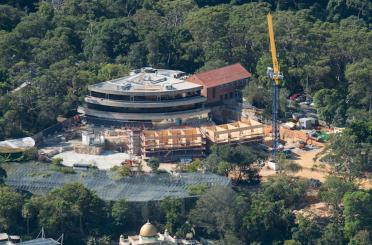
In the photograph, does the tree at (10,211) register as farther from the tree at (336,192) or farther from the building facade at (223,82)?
the building facade at (223,82)

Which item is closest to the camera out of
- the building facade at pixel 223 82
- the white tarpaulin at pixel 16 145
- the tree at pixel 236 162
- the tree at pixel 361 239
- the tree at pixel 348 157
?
the tree at pixel 361 239

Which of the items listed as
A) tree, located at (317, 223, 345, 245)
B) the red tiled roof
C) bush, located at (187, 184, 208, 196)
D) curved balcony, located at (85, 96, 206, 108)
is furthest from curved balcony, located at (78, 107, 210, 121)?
tree, located at (317, 223, 345, 245)

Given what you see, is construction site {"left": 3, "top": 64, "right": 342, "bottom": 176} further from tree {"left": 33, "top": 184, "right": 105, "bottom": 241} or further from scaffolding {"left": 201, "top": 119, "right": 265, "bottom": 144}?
tree {"left": 33, "top": 184, "right": 105, "bottom": 241}

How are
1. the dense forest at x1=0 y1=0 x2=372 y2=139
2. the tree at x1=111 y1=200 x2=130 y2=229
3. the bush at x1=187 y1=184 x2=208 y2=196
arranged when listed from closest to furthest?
the tree at x1=111 y1=200 x2=130 y2=229
the bush at x1=187 y1=184 x2=208 y2=196
the dense forest at x1=0 y1=0 x2=372 y2=139

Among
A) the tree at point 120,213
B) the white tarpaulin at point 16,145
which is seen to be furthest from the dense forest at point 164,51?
the tree at point 120,213

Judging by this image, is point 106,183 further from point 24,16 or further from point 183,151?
point 24,16

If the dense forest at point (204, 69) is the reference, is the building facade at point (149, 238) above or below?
below

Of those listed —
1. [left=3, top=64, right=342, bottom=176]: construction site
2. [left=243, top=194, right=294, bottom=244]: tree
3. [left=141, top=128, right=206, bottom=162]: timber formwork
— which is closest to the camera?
[left=243, top=194, right=294, bottom=244]: tree
